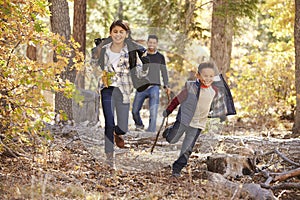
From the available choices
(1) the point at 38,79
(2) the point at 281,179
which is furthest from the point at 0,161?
(2) the point at 281,179

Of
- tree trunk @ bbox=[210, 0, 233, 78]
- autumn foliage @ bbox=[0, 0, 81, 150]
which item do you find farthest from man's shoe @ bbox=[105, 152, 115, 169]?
tree trunk @ bbox=[210, 0, 233, 78]

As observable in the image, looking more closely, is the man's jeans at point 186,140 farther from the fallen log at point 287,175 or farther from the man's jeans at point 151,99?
the man's jeans at point 151,99

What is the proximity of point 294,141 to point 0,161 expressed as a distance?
167 inches

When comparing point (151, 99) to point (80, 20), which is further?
point (80, 20)

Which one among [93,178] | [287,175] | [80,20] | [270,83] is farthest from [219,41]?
[93,178]

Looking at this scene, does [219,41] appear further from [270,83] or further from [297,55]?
[297,55]

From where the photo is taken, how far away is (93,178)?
223 inches

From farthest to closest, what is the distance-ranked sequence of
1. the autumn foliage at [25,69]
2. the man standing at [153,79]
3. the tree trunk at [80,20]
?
1. the tree trunk at [80,20]
2. the man standing at [153,79]
3. the autumn foliage at [25,69]

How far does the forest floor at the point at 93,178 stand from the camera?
475 centimetres

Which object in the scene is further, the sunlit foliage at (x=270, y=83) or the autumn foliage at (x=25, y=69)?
the sunlit foliage at (x=270, y=83)

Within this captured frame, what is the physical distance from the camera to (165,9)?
44.2ft

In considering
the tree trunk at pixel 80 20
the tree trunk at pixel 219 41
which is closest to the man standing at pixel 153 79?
the tree trunk at pixel 80 20

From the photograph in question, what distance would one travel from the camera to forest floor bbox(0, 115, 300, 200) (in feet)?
15.6

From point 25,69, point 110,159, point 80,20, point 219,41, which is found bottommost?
point 110,159
